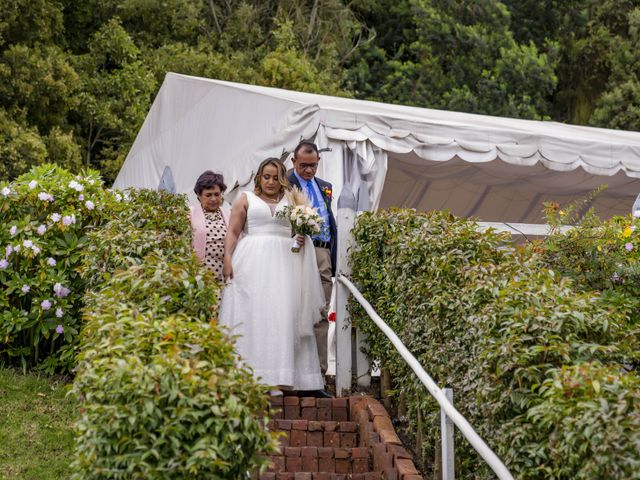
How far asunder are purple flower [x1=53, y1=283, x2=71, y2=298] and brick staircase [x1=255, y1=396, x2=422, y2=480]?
174 centimetres

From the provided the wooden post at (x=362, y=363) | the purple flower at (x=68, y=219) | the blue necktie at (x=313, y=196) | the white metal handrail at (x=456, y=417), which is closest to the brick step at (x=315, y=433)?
the wooden post at (x=362, y=363)

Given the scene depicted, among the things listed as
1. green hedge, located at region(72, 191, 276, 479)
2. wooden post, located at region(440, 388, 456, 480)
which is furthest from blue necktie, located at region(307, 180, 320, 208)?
green hedge, located at region(72, 191, 276, 479)

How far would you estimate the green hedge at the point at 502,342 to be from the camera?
3.34m

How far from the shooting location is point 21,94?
19891mm

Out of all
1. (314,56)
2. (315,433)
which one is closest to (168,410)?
(315,433)

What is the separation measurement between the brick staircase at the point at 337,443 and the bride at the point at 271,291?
0.32m

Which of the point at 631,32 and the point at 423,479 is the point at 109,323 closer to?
the point at 423,479

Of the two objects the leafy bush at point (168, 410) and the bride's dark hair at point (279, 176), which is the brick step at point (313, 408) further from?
the leafy bush at point (168, 410)

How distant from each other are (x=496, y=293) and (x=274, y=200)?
3220 millimetres

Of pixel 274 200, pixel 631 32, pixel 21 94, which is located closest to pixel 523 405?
pixel 274 200

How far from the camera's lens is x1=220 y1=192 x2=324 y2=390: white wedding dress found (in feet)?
23.1

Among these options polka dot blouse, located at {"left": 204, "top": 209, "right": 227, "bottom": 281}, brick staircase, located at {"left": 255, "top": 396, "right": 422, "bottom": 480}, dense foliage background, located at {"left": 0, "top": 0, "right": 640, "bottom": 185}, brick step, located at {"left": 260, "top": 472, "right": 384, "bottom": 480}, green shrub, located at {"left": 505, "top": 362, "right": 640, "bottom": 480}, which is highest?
dense foliage background, located at {"left": 0, "top": 0, "right": 640, "bottom": 185}

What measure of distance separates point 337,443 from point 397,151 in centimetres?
385

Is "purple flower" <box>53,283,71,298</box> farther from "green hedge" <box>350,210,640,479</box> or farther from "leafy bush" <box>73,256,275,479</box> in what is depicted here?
"leafy bush" <box>73,256,275,479</box>
